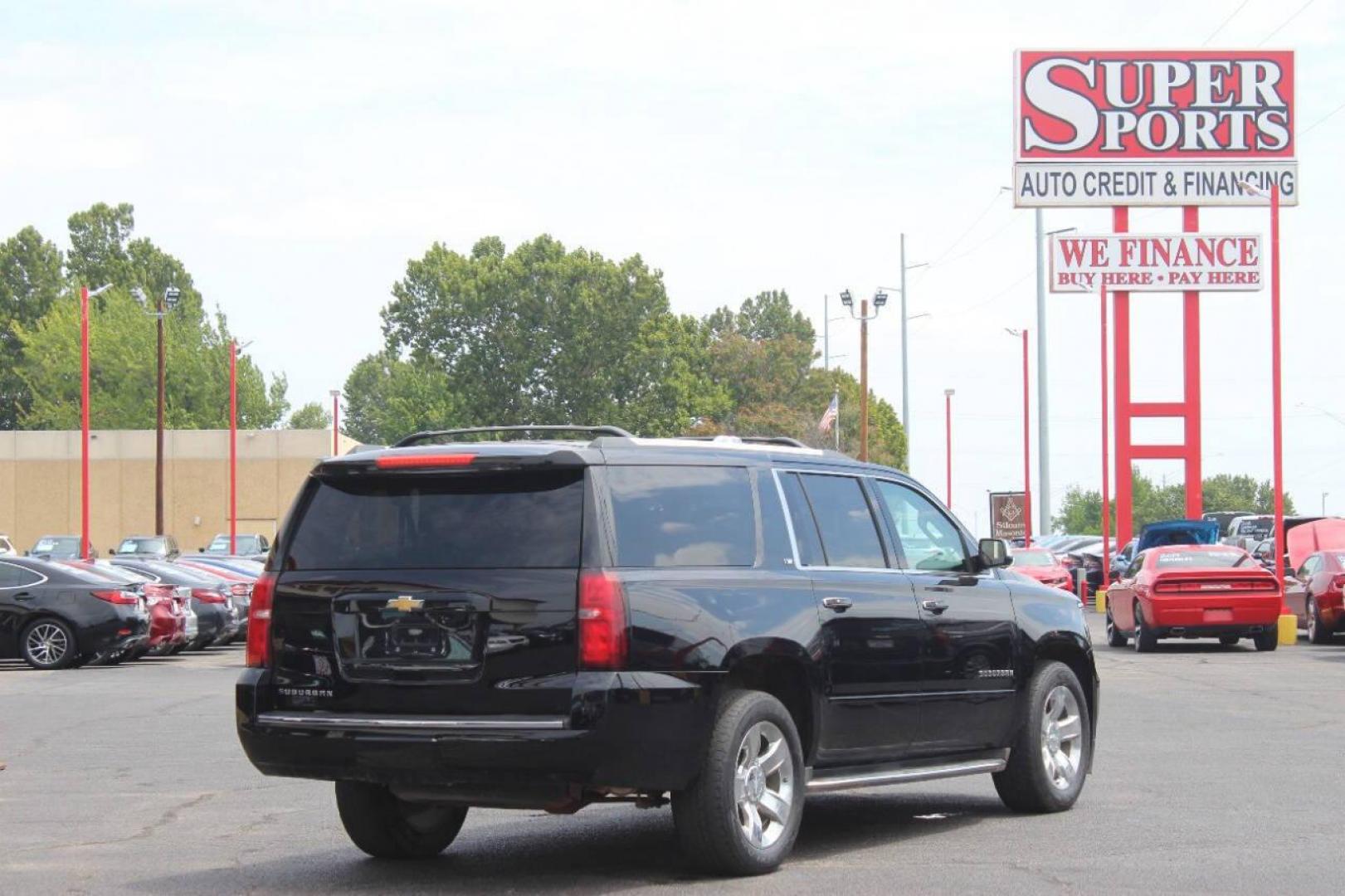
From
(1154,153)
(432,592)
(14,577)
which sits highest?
(1154,153)

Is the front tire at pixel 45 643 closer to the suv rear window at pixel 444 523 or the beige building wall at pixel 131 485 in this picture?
the suv rear window at pixel 444 523

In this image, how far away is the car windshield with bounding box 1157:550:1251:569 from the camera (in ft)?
91.1

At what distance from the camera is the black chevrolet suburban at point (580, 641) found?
26.8 ft

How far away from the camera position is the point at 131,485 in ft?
279

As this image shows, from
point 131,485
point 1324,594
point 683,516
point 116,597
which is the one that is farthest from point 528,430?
point 131,485

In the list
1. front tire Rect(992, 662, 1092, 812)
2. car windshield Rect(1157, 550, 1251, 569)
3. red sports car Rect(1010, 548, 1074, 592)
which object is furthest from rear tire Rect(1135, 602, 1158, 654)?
front tire Rect(992, 662, 1092, 812)

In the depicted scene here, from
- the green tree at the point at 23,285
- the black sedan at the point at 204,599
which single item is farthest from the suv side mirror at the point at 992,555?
the green tree at the point at 23,285

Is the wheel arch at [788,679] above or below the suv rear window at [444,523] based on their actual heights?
below

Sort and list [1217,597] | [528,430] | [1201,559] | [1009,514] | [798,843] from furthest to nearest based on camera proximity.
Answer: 1. [1009,514]
2. [1201,559]
3. [1217,597]
4. [798,843]
5. [528,430]

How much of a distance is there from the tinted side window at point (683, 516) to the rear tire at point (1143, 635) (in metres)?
20.2

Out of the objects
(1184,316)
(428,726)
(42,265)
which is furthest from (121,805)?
(42,265)

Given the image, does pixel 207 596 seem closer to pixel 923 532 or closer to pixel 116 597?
pixel 116 597

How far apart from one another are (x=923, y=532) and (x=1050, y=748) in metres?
1.50

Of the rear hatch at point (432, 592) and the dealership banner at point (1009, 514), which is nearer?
the rear hatch at point (432, 592)
